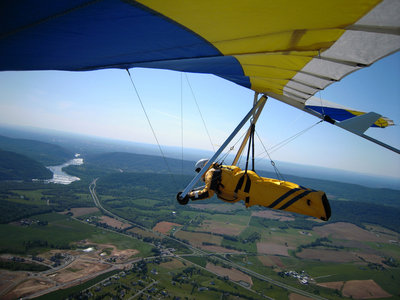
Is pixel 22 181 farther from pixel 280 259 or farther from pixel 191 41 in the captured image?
pixel 191 41

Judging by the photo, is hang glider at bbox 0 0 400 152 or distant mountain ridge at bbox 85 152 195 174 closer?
hang glider at bbox 0 0 400 152

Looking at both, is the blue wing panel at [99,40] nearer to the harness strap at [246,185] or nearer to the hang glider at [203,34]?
the hang glider at [203,34]

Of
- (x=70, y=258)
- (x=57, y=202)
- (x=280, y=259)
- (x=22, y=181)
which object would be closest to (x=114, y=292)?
(x=70, y=258)

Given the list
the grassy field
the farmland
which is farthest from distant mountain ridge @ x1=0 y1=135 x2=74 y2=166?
the grassy field

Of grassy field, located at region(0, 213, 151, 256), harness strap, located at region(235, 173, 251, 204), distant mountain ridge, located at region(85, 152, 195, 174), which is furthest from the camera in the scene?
distant mountain ridge, located at region(85, 152, 195, 174)

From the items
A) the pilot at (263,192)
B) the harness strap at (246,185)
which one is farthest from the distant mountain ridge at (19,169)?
the harness strap at (246,185)

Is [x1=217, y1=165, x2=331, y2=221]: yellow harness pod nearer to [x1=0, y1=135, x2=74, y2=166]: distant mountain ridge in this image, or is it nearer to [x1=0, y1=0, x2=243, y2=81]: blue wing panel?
[x1=0, y1=0, x2=243, y2=81]: blue wing panel

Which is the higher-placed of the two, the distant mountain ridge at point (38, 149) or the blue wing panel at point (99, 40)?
the blue wing panel at point (99, 40)

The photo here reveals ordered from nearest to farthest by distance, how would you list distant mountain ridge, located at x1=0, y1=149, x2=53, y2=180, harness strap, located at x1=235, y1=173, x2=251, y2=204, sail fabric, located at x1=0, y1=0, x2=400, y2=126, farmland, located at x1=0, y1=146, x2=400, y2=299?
1. sail fabric, located at x1=0, y1=0, x2=400, y2=126
2. harness strap, located at x1=235, y1=173, x2=251, y2=204
3. farmland, located at x1=0, y1=146, x2=400, y2=299
4. distant mountain ridge, located at x1=0, y1=149, x2=53, y2=180
